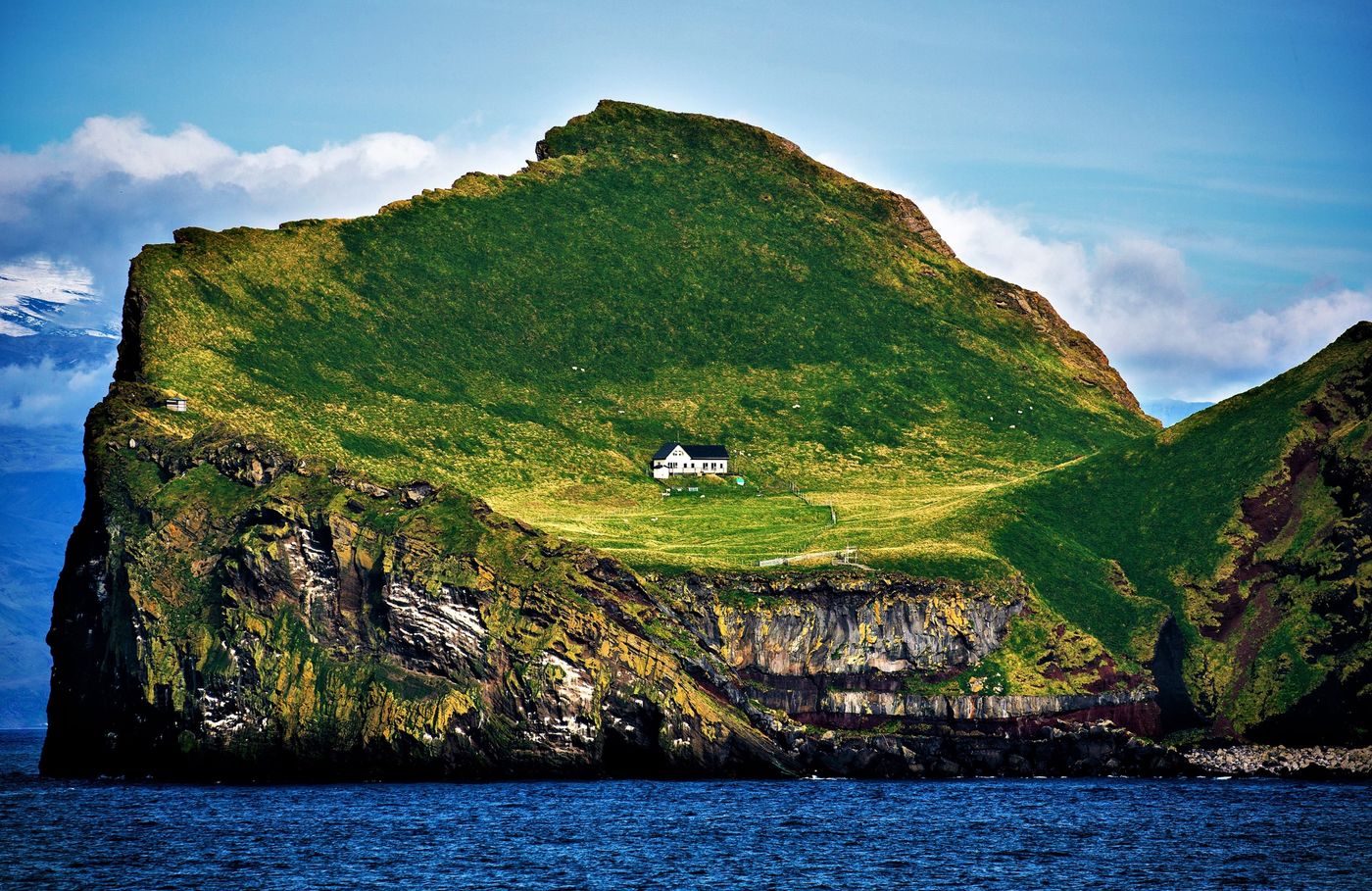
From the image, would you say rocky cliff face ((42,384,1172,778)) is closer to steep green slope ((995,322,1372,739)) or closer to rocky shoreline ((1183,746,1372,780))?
rocky shoreline ((1183,746,1372,780))

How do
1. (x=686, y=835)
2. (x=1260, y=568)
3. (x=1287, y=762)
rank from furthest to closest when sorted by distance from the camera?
1. (x=1260, y=568)
2. (x=1287, y=762)
3. (x=686, y=835)

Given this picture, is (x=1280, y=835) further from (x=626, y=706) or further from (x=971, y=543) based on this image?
(x=971, y=543)

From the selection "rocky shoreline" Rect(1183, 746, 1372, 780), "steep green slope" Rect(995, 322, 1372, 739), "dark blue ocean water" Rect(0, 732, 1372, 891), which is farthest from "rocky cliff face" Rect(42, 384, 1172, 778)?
"steep green slope" Rect(995, 322, 1372, 739)

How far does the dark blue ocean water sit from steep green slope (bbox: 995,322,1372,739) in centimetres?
2295

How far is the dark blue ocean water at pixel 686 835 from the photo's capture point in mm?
96438

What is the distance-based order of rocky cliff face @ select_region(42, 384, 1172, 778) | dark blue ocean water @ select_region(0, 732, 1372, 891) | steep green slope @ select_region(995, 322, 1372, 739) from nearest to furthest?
dark blue ocean water @ select_region(0, 732, 1372, 891), rocky cliff face @ select_region(42, 384, 1172, 778), steep green slope @ select_region(995, 322, 1372, 739)

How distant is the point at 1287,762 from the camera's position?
5969 inches

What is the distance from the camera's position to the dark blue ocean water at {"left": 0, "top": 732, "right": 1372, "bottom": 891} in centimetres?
9644

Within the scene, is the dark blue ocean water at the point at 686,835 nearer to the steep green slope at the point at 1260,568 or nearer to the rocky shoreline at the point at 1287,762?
the rocky shoreline at the point at 1287,762

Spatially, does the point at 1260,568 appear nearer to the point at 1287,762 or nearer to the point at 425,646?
the point at 1287,762

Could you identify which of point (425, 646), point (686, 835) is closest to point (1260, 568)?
point (425, 646)

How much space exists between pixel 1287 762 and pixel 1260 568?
1264 inches

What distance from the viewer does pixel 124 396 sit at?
172625mm

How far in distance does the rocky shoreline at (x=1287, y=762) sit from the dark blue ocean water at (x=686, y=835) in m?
10.7
